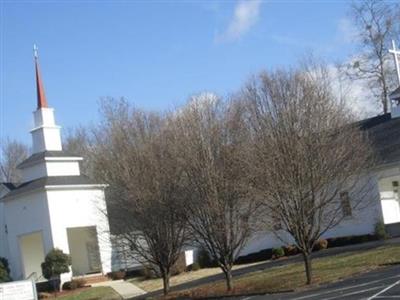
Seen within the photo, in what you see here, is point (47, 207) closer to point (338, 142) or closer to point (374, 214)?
point (374, 214)

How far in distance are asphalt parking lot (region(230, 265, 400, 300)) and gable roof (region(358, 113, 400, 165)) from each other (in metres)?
13.4

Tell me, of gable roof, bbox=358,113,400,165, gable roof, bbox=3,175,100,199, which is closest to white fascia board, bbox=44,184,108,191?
gable roof, bbox=3,175,100,199

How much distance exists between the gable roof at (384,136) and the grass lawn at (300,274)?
302 inches

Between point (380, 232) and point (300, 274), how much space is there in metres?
10.1

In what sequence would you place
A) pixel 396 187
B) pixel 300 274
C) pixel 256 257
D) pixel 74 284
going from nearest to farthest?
pixel 300 274
pixel 396 187
pixel 256 257
pixel 74 284

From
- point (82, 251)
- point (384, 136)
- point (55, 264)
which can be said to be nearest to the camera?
point (384, 136)

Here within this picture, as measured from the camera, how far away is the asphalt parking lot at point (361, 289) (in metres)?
15.7

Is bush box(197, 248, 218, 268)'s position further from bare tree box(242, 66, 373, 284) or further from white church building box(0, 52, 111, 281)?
bare tree box(242, 66, 373, 284)

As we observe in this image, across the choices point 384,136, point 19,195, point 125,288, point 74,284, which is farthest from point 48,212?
point 384,136

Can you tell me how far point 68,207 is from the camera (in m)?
39.6

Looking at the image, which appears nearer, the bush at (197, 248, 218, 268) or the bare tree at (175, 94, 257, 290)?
the bare tree at (175, 94, 257, 290)

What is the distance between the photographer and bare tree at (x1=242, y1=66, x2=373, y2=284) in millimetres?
20859

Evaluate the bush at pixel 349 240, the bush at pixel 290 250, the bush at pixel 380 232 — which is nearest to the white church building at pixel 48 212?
the bush at pixel 290 250

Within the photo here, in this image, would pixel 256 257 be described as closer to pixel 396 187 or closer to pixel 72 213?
pixel 396 187
